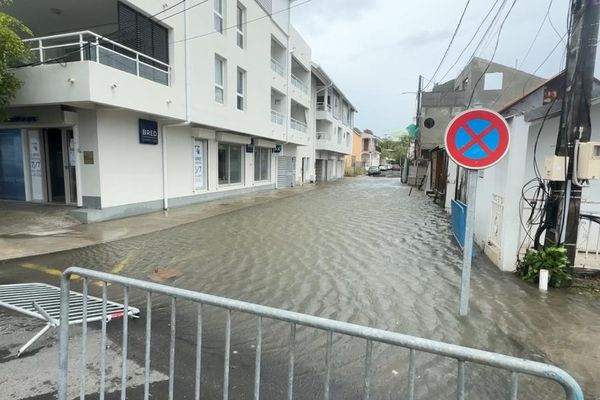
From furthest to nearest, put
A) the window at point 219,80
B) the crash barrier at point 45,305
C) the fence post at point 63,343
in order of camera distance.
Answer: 1. the window at point 219,80
2. the crash barrier at point 45,305
3. the fence post at point 63,343

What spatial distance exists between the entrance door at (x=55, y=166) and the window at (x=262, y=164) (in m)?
10.2

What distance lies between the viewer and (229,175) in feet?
56.4

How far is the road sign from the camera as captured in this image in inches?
157

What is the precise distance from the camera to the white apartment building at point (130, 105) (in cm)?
910

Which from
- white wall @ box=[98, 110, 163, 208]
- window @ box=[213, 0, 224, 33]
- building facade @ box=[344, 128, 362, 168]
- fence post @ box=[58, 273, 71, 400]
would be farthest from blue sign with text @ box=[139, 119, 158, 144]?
building facade @ box=[344, 128, 362, 168]

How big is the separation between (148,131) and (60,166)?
2.89 metres

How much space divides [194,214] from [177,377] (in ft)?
30.1

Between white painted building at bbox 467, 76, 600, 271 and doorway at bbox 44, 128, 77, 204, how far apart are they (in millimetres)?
10875

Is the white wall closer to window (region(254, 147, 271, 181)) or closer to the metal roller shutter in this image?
window (region(254, 147, 271, 181))

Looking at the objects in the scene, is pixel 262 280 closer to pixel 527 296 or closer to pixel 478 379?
pixel 478 379

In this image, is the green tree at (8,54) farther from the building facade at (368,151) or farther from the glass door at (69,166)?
the building facade at (368,151)

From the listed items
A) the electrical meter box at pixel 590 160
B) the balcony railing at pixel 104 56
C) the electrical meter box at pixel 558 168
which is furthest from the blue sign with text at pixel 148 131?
the electrical meter box at pixel 590 160

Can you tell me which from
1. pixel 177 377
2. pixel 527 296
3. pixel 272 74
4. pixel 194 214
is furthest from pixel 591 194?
pixel 272 74

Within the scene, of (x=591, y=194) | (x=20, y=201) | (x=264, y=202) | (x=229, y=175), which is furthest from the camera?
(x=229, y=175)
